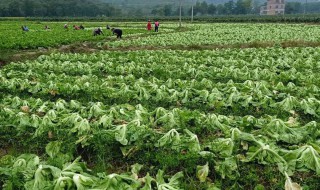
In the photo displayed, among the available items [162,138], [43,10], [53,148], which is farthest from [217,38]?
[43,10]

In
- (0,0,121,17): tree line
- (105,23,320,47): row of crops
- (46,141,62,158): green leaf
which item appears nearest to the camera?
(46,141,62,158): green leaf

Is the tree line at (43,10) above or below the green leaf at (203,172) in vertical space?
above

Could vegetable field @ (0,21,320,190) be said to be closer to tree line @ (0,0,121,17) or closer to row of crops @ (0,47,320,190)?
row of crops @ (0,47,320,190)

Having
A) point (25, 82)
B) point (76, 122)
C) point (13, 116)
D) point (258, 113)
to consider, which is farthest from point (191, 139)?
point (25, 82)

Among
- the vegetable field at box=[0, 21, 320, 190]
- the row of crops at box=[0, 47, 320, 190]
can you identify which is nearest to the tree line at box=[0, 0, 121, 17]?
the vegetable field at box=[0, 21, 320, 190]

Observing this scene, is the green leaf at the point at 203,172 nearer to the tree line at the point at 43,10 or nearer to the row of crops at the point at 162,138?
the row of crops at the point at 162,138

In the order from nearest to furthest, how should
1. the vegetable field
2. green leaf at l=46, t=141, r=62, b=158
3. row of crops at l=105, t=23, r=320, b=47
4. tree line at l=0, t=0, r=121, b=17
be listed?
1. the vegetable field
2. green leaf at l=46, t=141, r=62, b=158
3. row of crops at l=105, t=23, r=320, b=47
4. tree line at l=0, t=0, r=121, b=17

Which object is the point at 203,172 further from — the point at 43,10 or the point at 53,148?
the point at 43,10

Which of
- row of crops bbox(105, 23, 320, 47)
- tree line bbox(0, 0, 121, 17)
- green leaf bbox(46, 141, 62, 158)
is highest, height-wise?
tree line bbox(0, 0, 121, 17)

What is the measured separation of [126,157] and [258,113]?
3615 mm

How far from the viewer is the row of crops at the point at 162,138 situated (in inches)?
182

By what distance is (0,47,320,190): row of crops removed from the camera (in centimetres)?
462

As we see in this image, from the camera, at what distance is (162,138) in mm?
5566

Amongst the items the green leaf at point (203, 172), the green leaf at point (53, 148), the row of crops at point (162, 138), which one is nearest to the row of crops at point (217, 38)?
the row of crops at point (162, 138)
